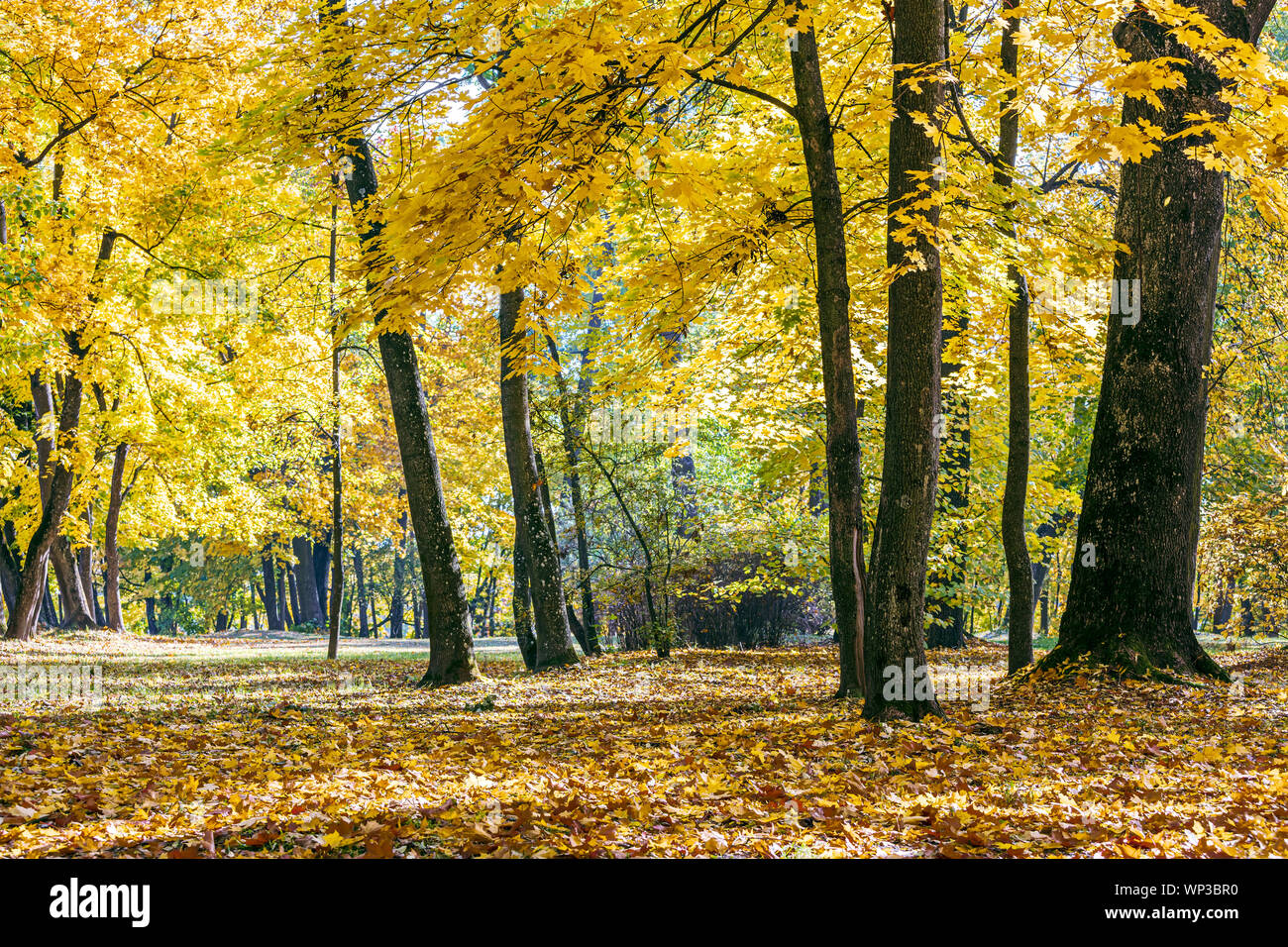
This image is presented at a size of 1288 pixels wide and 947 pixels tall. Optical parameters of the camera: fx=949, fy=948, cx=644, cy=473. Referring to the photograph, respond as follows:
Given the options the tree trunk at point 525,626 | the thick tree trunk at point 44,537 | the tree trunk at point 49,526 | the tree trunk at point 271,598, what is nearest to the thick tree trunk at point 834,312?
the tree trunk at point 525,626

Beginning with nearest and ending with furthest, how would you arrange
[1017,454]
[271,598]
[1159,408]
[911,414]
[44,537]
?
1. [911,414]
2. [1159,408]
3. [1017,454]
4. [44,537]
5. [271,598]

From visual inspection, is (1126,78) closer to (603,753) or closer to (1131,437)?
(1131,437)

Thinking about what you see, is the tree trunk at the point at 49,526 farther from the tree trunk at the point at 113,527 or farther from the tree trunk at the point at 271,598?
the tree trunk at the point at 271,598

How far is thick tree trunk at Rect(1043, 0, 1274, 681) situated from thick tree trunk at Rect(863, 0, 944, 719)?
2902 mm

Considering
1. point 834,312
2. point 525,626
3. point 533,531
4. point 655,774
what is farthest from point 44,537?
point 655,774

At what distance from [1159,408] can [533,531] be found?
8.37m

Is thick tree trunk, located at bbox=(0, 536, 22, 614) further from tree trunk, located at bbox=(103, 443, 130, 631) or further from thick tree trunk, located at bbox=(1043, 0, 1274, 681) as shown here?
thick tree trunk, located at bbox=(1043, 0, 1274, 681)

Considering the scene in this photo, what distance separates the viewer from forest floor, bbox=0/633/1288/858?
3.93 m

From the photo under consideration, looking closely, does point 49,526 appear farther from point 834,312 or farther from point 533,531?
point 834,312

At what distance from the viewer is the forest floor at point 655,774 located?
3928 mm

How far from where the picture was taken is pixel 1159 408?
8836 millimetres

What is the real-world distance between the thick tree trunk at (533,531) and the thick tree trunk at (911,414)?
7510 mm

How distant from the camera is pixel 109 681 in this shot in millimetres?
12445

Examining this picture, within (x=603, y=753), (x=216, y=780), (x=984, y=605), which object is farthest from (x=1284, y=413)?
(x=216, y=780)
